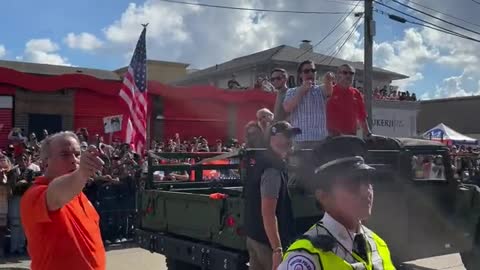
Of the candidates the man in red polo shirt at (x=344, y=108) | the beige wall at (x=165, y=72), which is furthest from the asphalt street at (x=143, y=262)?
the beige wall at (x=165, y=72)

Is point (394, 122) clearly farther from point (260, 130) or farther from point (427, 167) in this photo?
point (260, 130)

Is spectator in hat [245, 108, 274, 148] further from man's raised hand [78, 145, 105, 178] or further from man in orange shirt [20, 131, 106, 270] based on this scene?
man's raised hand [78, 145, 105, 178]

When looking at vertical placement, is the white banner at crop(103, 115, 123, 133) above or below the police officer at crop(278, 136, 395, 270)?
above

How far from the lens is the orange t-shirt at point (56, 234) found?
3226 mm

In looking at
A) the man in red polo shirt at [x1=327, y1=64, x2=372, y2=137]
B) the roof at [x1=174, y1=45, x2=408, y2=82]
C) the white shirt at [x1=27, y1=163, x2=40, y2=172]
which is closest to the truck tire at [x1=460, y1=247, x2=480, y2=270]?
the man in red polo shirt at [x1=327, y1=64, x2=372, y2=137]

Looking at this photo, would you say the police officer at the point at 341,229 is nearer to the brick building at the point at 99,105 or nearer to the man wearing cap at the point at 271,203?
the man wearing cap at the point at 271,203

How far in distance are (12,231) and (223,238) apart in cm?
563

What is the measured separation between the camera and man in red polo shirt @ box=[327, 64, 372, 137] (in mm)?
6465

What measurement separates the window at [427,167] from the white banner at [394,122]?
22246 millimetres

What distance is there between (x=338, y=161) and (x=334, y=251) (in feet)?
1.05

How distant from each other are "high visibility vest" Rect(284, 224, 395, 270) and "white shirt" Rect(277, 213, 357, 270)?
0.05ft

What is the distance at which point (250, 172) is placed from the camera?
16.1 ft

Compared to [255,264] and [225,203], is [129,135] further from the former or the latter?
[255,264]

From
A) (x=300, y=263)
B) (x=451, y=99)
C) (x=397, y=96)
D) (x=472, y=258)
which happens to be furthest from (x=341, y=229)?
(x=451, y=99)
